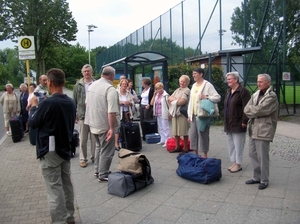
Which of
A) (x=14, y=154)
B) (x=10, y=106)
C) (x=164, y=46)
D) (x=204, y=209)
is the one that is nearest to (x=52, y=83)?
(x=204, y=209)

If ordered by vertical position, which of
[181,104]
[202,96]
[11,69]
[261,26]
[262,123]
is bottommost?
[262,123]

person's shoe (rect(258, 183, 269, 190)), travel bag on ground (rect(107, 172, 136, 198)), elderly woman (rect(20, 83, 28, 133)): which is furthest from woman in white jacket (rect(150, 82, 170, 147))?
elderly woman (rect(20, 83, 28, 133))

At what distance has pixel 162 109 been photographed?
7.97 meters

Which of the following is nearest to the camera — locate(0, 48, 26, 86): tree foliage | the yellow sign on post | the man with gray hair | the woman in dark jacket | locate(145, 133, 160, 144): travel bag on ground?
the man with gray hair

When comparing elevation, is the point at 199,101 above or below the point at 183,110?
above

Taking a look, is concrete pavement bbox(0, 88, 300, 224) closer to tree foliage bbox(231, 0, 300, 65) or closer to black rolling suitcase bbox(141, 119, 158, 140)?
black rolling suitcase bbox(141, 119, 158, 140)

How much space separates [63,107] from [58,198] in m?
1.02

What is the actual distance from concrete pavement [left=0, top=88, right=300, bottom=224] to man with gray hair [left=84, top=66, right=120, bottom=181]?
56 centimetres

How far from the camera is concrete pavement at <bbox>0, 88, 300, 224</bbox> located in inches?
155

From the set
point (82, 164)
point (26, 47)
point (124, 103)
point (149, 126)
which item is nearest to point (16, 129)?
point (26, 47)

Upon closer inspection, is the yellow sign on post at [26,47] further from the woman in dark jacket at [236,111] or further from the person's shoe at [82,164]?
the woman in dark jacket at [236,111]

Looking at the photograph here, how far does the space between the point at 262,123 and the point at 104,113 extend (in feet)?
7.99

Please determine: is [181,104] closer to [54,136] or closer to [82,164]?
[82,164]

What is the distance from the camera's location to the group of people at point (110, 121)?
350 centimetres
